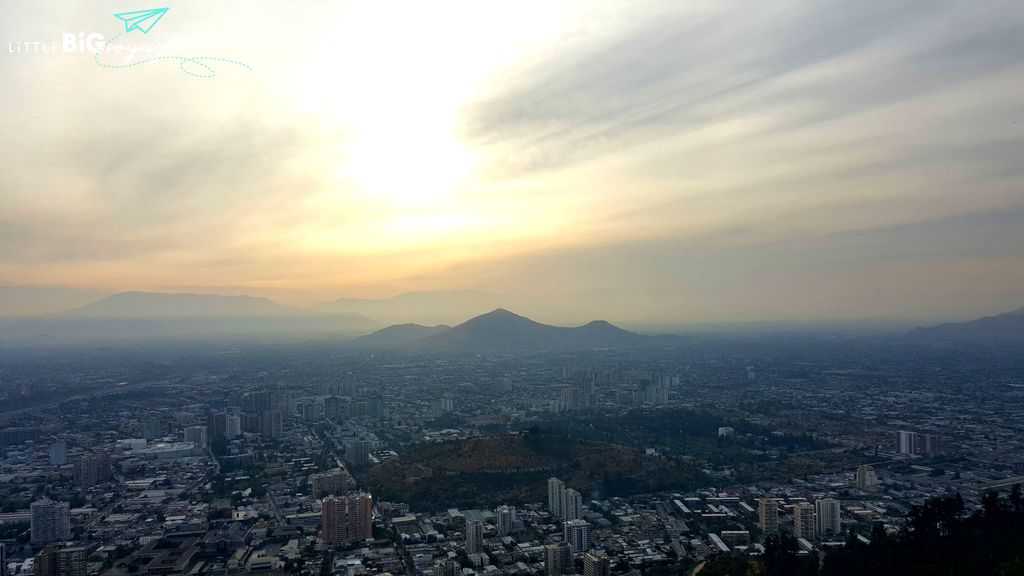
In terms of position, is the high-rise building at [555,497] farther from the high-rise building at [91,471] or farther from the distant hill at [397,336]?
the distant hill at [397,336]

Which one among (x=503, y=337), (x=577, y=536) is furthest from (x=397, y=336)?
(x=577, y=536)

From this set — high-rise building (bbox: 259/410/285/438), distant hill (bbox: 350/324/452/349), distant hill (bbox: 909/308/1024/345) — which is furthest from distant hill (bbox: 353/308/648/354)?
high-rise building (bbox: 259/410/285/438)

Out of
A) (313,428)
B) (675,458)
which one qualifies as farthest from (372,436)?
(675,458)

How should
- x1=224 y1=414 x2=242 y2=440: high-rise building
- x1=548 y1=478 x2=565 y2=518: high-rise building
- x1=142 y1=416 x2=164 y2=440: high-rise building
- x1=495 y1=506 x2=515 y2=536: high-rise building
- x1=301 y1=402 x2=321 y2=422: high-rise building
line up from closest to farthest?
x1=495 y1=506 x2=515 y2=536: high-rise building
x1=548 y1=478 x2=565 y2=518: high-rise building
x1=142 y1=416 x2=164 y2=440: high-rise building
x1=224 y1=414 x2=242 y2=440: high-rise building
x1=301 y1=402 x2=321 y2=422: high-rise building

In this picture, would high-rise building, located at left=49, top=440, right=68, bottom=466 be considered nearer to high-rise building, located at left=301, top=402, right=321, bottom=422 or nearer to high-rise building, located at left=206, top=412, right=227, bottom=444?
high-rise building, located at left=206, top=412, right=227, bottom=444

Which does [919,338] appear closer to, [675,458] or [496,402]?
[496,402]

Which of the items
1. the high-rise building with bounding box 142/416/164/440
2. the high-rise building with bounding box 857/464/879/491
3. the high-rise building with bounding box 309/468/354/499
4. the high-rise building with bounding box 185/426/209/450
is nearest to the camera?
the high-rise building with bounding box 857/464/879/491
